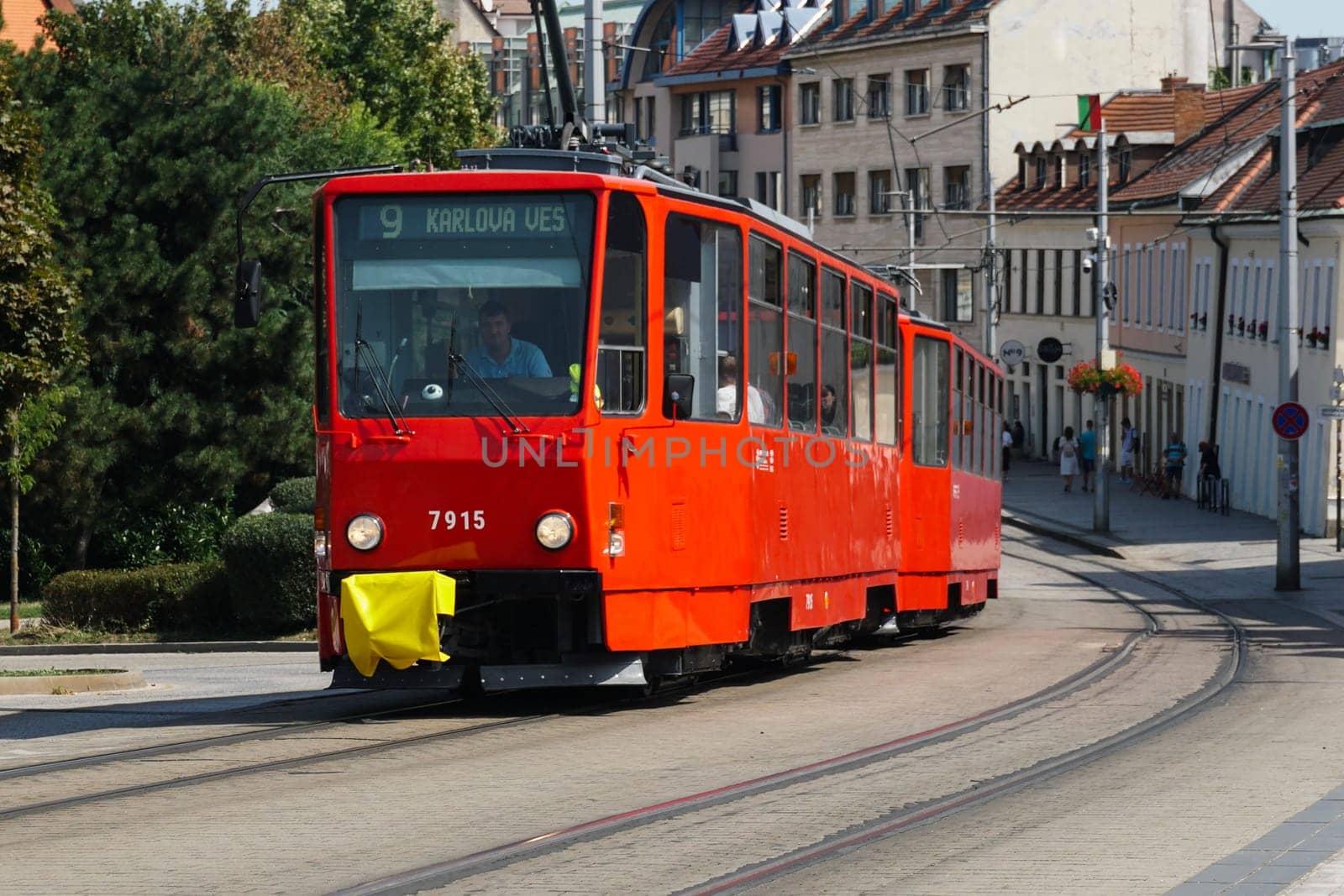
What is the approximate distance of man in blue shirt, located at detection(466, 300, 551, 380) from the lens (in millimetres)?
14625

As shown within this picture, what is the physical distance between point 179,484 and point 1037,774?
29495 mm

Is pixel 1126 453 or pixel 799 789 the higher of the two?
pixel 799 789

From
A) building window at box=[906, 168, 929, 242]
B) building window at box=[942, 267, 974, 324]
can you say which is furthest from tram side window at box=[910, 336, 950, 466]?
building window at box=[942, 267, 974, 324]

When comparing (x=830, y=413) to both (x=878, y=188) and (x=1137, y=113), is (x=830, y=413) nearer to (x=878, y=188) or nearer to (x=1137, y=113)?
(x=1137, y=113)

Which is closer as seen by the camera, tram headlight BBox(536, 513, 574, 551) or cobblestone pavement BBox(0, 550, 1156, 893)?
cobblestone pavement BBox(0, 550, 1156, 893)

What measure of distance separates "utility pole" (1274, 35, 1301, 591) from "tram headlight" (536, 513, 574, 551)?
23779mm

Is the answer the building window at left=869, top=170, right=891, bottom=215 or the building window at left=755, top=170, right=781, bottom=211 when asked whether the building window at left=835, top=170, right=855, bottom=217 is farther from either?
the building window at left=755, top=170, right=781, bottom=211

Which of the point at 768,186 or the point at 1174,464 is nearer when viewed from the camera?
the point at 1174,464

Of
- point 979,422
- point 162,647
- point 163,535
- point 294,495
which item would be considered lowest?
point 162,647

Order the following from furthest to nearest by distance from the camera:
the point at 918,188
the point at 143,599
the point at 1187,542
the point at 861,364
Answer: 1. the point at 918,188
2. the point at 1187,542
3. the point at 143,599
4. the point at 861,364

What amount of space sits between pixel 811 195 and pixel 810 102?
3310mm

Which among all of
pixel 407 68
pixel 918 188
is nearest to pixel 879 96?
pixel 918 188

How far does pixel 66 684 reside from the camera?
20672 millimetres

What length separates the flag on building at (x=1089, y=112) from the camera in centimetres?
6950
